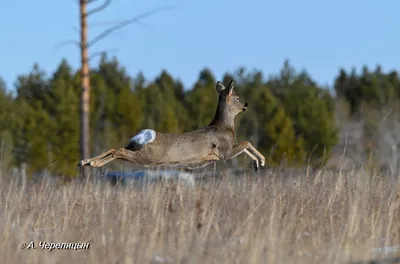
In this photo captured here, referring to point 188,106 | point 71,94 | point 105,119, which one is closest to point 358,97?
point 188,106

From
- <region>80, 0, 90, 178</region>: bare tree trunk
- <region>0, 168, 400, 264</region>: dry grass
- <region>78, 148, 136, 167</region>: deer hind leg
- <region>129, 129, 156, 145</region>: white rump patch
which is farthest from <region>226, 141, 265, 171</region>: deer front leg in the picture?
<region>80, 0, 90, 178</region>: bare tree trunk

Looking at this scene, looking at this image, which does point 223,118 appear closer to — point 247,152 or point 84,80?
point 247,152

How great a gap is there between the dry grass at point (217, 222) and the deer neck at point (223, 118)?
87.8 inches

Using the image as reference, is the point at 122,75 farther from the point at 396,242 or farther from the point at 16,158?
the point at 396,242

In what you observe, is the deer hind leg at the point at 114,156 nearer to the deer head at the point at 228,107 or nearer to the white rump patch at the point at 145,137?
the white rump patch at the point at 145,137

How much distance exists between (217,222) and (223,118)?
506 cm

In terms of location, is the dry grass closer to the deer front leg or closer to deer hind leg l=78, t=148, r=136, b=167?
deer hind leg l=78, t=148, r=136, b=167

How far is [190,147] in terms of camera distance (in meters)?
11.9

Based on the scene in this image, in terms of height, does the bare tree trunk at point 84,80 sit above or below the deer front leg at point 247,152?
above

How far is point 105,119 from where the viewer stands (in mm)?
38281

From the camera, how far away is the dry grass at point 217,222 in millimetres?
6645

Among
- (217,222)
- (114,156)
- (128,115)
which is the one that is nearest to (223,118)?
(114,156)

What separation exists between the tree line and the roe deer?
12709 mm

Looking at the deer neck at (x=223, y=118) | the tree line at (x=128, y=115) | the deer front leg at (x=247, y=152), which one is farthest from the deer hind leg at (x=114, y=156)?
the tree line at (x=128, y=115)
